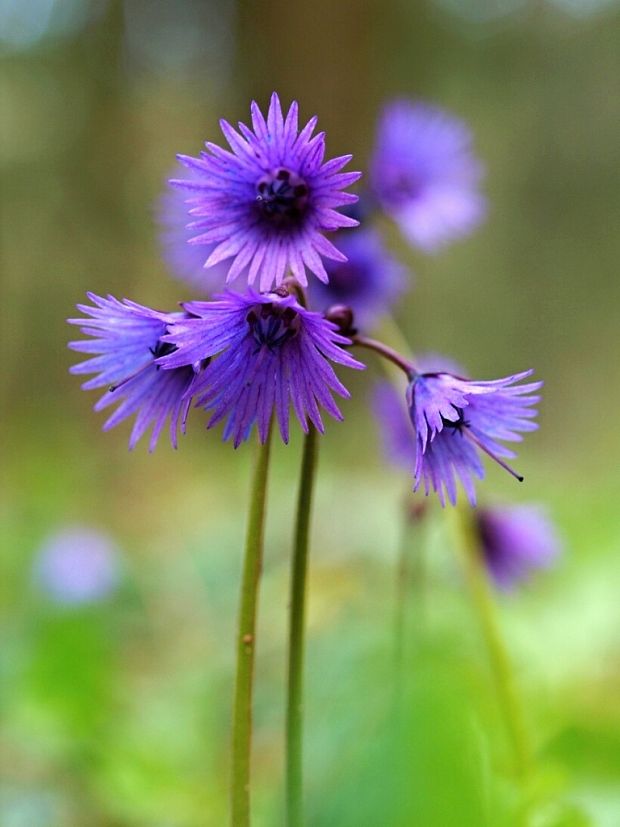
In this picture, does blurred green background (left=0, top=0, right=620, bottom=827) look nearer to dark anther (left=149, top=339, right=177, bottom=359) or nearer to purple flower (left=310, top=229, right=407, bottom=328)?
purple flower (left=310, top=229, right=407, bottom=328)

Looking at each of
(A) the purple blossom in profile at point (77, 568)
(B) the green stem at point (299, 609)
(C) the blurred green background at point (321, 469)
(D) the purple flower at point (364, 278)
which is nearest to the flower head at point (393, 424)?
(D) the purple flower at point (364, 278)

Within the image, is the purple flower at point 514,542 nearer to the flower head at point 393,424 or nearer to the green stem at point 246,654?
the flower head at point 393,424

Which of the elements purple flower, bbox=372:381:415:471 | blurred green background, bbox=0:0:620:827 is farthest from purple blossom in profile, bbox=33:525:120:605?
purple flower, bbox=372:381:415:471

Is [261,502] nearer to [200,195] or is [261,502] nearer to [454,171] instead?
[200,195]

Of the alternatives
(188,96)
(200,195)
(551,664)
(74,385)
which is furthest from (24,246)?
(200,195)

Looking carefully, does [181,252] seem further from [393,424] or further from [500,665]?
[500,665]

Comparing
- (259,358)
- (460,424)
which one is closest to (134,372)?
(259,358)
